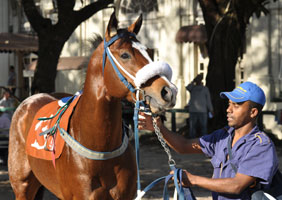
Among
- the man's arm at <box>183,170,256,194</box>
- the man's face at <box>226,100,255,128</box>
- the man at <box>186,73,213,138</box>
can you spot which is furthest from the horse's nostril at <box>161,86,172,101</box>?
the man at <box>186,73,213,138</box>

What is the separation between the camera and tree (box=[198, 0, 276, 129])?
13.6 meters

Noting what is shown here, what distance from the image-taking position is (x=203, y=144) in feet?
12.6

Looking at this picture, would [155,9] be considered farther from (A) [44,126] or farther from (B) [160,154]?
(A) [44,126]

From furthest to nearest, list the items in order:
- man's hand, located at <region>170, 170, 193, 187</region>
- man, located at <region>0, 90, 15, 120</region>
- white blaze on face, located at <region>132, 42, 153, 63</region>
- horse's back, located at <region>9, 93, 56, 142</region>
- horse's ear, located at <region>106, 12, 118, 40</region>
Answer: man, located at <region>0, 90, 15, 120</region>
horse's back, located at <region>9, 93, 56, 142</region>
horse's ear, located at <region>106, 12, 118, 40</region>
white blaze on face, located at <region>132, 42, 153, 63</region>
man's hand, located at <region>170, 170, 193, 187</region>

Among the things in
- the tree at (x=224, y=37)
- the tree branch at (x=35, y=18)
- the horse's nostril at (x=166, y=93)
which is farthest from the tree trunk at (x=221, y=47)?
the horse's nostril at (x=166, y=93)

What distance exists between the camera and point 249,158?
3328 millimetres

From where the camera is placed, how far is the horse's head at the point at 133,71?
12.0 ft

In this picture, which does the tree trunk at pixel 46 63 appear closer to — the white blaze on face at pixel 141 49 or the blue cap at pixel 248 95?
the white blaze on face at pixel 141 49

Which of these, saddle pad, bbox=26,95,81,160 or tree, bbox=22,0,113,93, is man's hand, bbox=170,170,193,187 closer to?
saddle pad, bbox=26,95,81,160

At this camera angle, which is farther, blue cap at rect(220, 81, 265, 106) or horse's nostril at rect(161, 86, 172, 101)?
horse's nostril at rect(161, 86, 172, 101)

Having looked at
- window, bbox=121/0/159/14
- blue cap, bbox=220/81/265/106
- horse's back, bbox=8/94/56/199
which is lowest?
horse's back, bbox=8/94/56/199

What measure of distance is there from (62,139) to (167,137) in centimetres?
104

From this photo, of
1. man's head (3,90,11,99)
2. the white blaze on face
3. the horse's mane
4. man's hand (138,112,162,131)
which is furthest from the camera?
man's head (3,90,11,99)

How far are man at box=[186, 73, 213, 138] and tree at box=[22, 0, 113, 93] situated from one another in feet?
11.4
